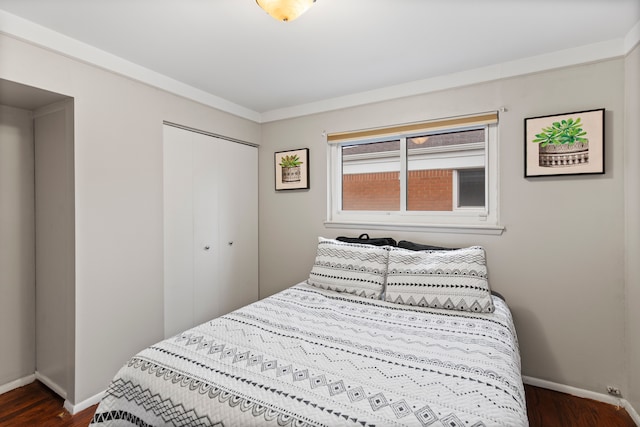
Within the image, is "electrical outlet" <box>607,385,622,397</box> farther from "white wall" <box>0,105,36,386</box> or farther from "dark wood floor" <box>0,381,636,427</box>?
"white wall" <box>0,105,36,386</box>

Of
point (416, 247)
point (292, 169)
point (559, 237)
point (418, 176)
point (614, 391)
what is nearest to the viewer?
point (614, 391)

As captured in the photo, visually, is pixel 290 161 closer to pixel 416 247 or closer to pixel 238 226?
pixel 238 226

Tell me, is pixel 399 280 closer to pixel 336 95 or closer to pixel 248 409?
pixel 248 409

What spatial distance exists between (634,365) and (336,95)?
2934mm

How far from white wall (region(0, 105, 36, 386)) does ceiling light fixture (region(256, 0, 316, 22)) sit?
85.3 inches

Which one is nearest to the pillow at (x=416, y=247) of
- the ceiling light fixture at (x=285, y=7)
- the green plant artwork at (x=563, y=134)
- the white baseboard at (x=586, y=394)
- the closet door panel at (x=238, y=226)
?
the green plant artwork at (x=563, y=134)

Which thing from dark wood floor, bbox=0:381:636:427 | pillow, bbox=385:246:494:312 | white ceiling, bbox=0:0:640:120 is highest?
white ceiling, bbox=0:0:640:120

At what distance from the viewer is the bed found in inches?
43.9

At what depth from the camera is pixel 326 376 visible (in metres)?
1.30

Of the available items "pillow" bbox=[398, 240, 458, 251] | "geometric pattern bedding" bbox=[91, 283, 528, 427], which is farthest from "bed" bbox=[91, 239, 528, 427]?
"pillow" bbox=[398, 240, 458, 251]

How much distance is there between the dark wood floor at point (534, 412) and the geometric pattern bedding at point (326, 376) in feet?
2.29

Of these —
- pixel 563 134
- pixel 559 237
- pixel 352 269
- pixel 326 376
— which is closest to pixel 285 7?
pixel 326 376

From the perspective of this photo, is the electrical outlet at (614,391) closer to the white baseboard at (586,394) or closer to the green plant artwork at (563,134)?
the white baseboard at (586,394)

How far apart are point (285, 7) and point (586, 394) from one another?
3.02 metres
